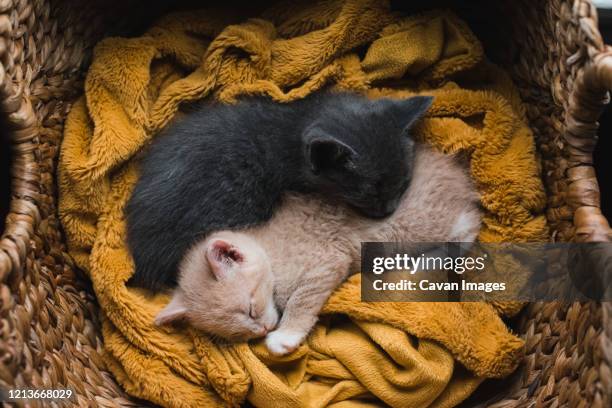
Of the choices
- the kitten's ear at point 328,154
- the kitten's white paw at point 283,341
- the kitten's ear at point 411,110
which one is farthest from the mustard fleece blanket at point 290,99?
the kitten's ear at point 328,154

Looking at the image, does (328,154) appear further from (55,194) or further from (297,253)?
(55,194)

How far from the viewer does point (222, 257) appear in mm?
1506

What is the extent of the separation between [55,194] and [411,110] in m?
0.88

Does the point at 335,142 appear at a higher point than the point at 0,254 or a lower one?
higher

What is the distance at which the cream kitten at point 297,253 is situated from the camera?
151 centimetres

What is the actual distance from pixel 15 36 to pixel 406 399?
1136 millimetres

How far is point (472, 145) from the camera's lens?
66.5 inches

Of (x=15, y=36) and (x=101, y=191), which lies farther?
(x=101, y=191)

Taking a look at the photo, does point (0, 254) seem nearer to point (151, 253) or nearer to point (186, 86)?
point (151, 253)

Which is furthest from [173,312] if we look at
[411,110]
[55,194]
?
[411,110]

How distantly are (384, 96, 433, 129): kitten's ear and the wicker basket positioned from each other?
0.95ft

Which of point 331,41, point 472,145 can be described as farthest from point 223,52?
point 472,145

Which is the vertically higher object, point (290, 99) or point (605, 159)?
point (290, 99)

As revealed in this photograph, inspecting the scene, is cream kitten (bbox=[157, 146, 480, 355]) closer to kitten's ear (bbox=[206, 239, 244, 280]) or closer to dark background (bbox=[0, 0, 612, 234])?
kitten's ear (bbox=[206, 239, 244, 280])
